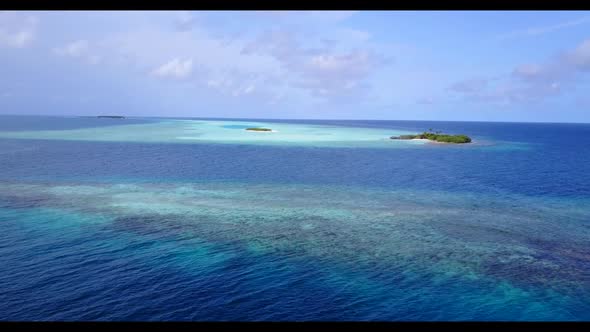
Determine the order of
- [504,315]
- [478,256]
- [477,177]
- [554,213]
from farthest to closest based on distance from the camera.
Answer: [477,177]
[554,213]
[478,256]
[504,315]

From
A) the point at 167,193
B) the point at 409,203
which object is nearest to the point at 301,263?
the point at 409,203

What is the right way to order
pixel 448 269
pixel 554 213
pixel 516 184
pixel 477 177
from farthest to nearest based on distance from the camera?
1. pixel 477 177
2. pixel 516 184
3. pixel 554 213
4. pixel 448 269

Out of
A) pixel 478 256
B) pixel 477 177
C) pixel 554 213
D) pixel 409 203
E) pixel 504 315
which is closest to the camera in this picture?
pixel 504 315

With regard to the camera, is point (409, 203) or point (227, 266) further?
point (409, 203)
